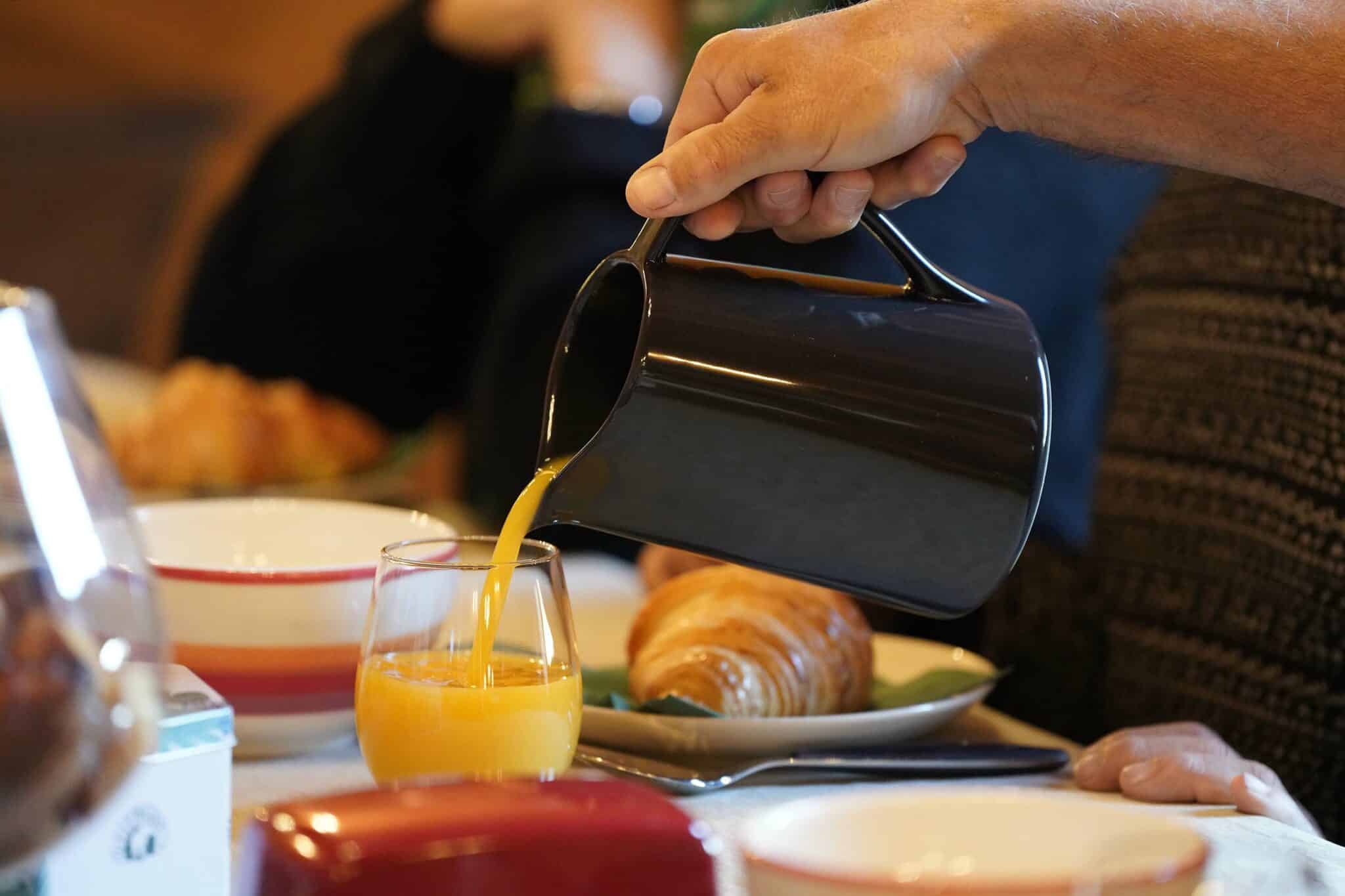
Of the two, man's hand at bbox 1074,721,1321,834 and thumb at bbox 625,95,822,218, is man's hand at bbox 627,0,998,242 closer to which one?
thumb at bbox 625,95,822,218

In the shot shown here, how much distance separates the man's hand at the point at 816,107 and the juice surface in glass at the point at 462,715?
9.8 inches

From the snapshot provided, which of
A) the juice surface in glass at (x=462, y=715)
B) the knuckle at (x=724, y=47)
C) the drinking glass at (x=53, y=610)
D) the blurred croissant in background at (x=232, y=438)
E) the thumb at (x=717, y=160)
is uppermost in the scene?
the knuckle at (x=724, y=47)

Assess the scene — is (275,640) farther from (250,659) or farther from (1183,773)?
(1183,773)

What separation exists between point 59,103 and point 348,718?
423cm

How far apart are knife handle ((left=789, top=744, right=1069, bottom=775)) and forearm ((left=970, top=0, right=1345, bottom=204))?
1.20ft

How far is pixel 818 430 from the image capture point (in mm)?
721

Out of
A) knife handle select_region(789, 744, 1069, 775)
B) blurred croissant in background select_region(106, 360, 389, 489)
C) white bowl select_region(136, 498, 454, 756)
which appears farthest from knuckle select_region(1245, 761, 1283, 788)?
blurred croissant in background select_region(106, 360, 389, 489)

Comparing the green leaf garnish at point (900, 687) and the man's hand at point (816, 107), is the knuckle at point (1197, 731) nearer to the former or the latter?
the green leaf garnish at point (900, 687)

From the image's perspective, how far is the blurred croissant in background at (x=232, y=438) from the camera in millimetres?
1744

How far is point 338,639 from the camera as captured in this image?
2.85 feet

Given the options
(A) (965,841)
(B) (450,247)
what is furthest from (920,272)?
(B) (450,247)

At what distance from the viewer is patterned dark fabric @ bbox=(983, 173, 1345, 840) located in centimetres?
108

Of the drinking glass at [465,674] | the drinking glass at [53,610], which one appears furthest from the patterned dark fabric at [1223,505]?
the drinking glass at [53,610]

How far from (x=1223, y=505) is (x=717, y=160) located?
1.99 feet
